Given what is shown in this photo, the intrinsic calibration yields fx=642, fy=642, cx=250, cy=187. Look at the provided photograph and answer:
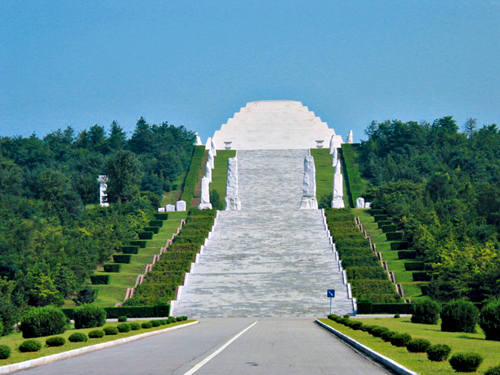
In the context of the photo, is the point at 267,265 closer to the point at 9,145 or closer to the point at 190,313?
the point at 190,313

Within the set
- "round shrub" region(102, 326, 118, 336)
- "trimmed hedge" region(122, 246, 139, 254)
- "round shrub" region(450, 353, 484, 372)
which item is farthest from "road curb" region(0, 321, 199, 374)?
"trimmed hedge" region(122, 246, 139, 254)

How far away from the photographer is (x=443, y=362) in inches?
398

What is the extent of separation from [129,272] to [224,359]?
23934 mm

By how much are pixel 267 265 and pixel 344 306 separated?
263 inches

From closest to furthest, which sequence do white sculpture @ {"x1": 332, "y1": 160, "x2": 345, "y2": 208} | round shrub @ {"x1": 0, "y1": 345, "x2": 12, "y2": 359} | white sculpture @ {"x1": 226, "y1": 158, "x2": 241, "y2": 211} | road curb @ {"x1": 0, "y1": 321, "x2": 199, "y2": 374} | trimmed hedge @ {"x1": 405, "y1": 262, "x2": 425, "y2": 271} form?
road curb @ {"x1": 0, "y1": 321, "x2": 199, "y2": 374}
round shrub @ {"x1": 0, "y1": 345, "x2": 12, "y2": 359}
trimmed hedge @ {"x1": 405, "y1": 262, "x2": 425, "y2": 271}
white sculpture @ {"x1": 226, "y1": 158, "x2": 241, "y2": 211}
white sculpture @ {"x1": 332, "y1": 160, "x2": 345, "y2": 208}

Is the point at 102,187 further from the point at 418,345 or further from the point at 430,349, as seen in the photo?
the point at 430,349

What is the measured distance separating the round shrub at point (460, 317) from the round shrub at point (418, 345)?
330 inches

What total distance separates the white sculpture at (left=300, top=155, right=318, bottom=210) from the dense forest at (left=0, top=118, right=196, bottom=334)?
11.4 m

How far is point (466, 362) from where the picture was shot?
350 inches

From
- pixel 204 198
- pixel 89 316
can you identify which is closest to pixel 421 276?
pixel 89 316

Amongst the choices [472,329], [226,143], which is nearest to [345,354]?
[472,329]

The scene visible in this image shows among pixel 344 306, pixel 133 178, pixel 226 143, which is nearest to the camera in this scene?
pixel 344 306

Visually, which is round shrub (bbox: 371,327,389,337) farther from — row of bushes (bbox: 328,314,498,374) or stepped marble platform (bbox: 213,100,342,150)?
stepped marble platform (bbox: 213,100,342,150)

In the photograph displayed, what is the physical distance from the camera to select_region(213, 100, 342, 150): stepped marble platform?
78.4 m
